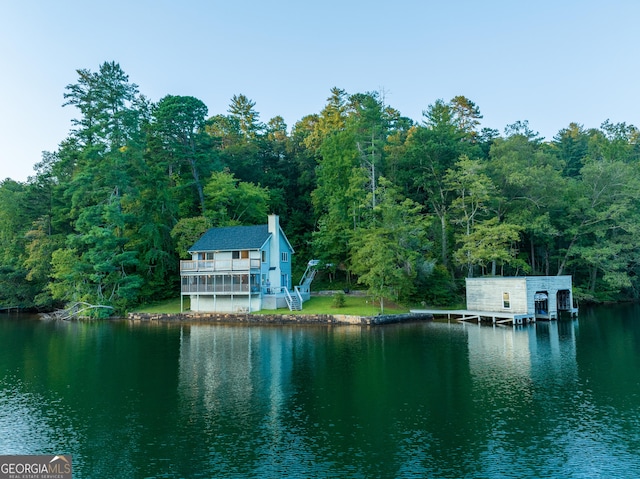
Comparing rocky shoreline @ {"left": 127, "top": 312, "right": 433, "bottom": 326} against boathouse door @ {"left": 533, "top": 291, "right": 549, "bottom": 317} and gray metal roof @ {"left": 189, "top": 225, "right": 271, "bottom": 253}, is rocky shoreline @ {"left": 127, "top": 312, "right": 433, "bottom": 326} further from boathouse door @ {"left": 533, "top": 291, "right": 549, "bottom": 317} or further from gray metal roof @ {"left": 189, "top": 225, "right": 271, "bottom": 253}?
boathouse door @ {"left": 533, "top": 291, "right": 549, "bottom": 317}

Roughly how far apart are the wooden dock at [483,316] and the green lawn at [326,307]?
2.76 metres

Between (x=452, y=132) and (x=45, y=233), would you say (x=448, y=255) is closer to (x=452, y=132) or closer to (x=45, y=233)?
A: (x=452, y=132)

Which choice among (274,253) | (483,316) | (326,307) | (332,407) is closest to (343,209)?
(274,253)

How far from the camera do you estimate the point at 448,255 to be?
167ft

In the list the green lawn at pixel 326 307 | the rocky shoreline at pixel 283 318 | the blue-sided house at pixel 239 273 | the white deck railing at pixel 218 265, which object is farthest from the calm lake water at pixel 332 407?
the white deck railing at pixel 218 265

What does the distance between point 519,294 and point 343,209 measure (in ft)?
68.1

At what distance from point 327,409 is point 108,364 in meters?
14.4

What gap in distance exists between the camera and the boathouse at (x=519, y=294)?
1522 inches

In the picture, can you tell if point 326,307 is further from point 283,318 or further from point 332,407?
point 332,407

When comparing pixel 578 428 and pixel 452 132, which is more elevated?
pixel 452 132

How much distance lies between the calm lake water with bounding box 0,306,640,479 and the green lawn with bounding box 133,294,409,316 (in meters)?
9.07

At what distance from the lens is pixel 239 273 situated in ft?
140

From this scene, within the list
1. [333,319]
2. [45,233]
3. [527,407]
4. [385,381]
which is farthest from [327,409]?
[45,233]

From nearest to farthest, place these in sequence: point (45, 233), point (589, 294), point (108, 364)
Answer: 1. point (108, 364)
2. point (589, 294)
3. point (45, 233)
